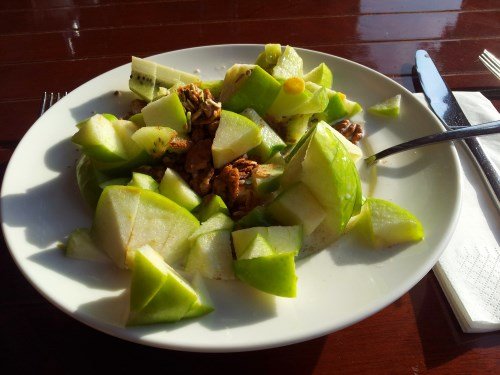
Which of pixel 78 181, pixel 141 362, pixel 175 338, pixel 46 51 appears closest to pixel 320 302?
pixel 175 338

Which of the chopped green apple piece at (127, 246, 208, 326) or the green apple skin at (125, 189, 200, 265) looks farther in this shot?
the green apple skin at (125, 189, 200, 265)

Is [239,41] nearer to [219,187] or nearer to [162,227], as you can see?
[219,187]

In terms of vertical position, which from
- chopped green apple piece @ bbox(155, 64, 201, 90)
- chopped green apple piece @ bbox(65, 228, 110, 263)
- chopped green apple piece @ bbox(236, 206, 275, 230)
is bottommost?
chopped green apple piece @ bbox(65, 228, 110, 263)

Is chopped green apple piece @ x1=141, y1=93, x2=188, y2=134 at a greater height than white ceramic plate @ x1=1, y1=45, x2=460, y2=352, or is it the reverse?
chopped green apple piece @ x1=141, y1=93, x2=188, y2=134

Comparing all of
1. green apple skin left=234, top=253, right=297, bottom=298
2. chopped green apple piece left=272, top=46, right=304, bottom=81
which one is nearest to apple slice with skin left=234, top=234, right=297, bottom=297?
green apple skin left=234, top=253, right=297, bottom=298

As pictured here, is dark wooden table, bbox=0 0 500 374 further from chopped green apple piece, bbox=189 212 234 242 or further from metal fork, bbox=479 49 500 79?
chopped green apple piece, bbox=189 212 234 242

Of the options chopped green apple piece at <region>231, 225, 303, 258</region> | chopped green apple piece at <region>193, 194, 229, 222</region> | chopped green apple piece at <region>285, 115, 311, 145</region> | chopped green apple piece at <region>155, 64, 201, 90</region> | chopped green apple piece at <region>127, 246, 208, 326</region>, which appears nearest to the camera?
chopped green apple piece at <region>127, 246, 208, 326</region>

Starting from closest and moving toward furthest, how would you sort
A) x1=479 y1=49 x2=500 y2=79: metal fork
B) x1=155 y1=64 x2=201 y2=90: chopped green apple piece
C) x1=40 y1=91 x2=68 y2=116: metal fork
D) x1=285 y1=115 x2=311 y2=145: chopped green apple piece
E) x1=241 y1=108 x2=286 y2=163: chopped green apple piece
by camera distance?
1. x1=241 y1=108 x2=286 y2=163: chopped green apple piece
2. x1=285 y1=115 x2=311 y2=145: chopped green apple piece
3. x1=155 y1=64 x2=201 y2=90: chopped green apple piece
4. x1=40 y1=91 x2=68 y2=116: metal fork
5. x1=479 y1=49 x2=500 y2=79: metal fork
